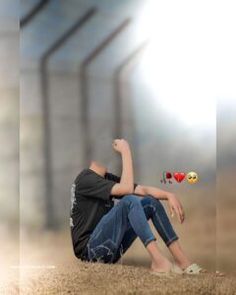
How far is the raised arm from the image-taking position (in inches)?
184

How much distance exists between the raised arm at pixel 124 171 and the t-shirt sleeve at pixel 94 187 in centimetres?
5

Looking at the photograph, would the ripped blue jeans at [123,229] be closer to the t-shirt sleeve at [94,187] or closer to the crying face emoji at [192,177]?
the t-shirt sleeve at [94,187]

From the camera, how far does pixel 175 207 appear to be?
4684 mm

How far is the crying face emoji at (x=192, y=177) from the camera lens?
4727 mm

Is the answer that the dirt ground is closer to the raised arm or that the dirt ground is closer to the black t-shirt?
the black t-shirt

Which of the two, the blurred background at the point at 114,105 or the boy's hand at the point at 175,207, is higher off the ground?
the blurred background at the point at 114,105

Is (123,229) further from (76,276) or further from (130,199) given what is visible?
(76,276)

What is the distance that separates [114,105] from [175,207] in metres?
0.88

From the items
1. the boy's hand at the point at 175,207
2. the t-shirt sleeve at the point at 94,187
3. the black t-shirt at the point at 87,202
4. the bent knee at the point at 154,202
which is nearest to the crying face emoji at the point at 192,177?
the boy's hand at the point at 175,207

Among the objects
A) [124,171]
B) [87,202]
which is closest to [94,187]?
[87,202]

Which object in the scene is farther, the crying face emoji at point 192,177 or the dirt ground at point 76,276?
the crying face emoji at point 192,177

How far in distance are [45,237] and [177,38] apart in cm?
177

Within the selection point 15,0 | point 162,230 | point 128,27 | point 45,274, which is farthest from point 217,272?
point 15,0

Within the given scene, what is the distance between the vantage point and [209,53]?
4750 mm
